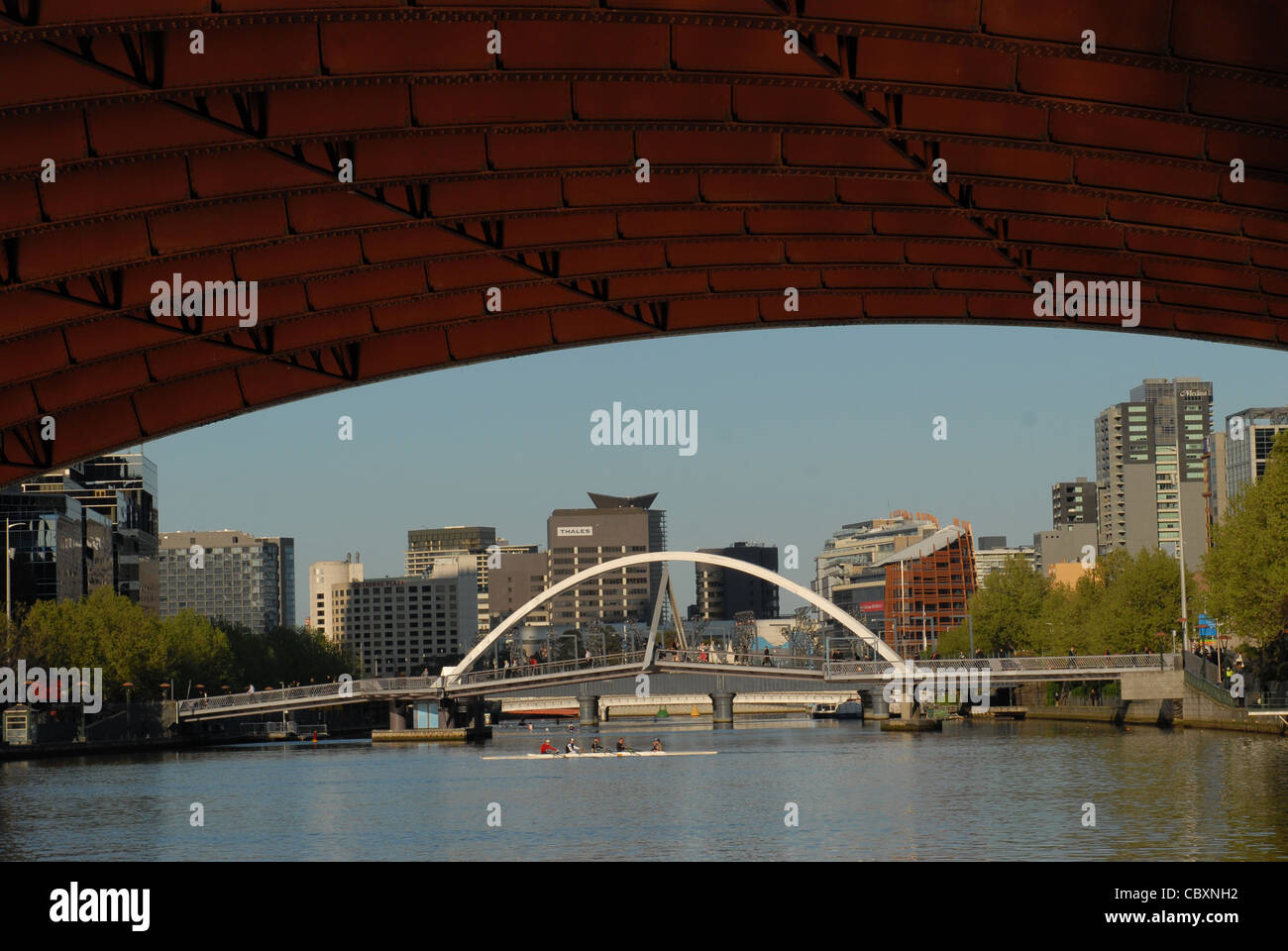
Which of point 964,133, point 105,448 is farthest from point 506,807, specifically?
point 964,133

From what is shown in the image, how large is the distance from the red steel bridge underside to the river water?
17510 millimetres

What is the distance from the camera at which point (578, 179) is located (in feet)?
83.8

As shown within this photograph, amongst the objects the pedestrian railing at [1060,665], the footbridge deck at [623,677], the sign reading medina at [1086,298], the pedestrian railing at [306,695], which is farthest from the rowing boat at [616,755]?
the sign reading medina at [1086,298]

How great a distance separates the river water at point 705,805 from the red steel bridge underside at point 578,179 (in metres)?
17.5

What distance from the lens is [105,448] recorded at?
3319cm

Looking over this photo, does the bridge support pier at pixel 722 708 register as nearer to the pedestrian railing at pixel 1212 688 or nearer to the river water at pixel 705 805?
the river water at pixel 705 805

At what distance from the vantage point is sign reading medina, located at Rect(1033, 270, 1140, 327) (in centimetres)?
3002

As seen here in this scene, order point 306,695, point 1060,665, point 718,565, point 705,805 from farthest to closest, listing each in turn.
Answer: point 718,565, point 306,695, point 1060,665, point 705,805

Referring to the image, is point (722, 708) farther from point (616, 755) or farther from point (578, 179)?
point (578, 179)

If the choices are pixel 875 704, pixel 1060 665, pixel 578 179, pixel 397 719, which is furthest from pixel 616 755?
pixel 578 179

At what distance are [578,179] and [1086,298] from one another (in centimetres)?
1027

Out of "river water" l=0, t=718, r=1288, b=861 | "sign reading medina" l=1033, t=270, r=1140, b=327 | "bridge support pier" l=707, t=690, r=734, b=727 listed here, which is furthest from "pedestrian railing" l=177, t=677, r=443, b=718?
"sign reading medina" l=1033, t=270, r=1140, b=327

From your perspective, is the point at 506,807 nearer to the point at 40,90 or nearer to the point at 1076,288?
the point at 1076,288

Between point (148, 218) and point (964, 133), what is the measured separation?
12141 millimetres
